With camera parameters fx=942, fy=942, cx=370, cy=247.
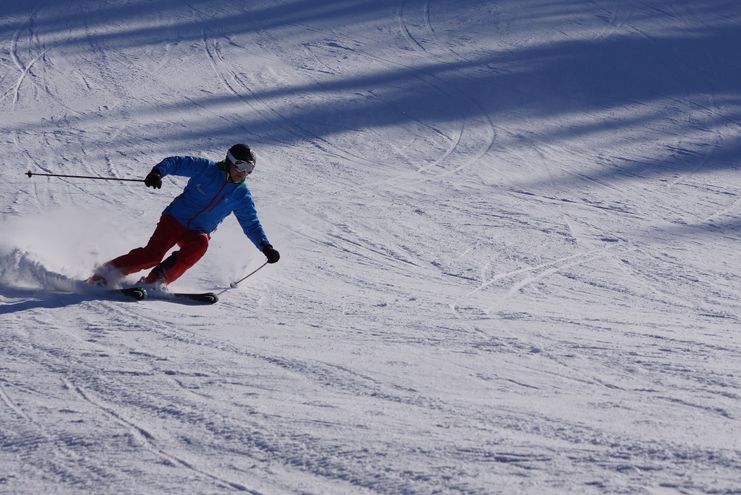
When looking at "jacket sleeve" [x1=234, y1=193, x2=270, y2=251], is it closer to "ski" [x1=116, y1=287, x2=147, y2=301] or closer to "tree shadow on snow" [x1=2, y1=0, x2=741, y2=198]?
"ski" [x1=116, y1=287, x2=147, y2=301]

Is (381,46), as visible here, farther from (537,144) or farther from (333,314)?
(333,314)

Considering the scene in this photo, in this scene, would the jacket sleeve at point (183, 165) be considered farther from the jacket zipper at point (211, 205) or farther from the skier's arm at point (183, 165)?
the jacket zipper at point (211, 205)

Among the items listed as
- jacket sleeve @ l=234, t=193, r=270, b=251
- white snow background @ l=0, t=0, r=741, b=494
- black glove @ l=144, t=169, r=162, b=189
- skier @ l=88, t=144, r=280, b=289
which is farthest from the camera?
jacket sleeve @ l=234, t=193, r=270, b=251

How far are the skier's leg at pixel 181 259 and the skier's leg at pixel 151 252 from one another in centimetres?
8

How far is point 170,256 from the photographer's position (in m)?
6.56

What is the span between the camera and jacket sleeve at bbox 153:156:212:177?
645 cm

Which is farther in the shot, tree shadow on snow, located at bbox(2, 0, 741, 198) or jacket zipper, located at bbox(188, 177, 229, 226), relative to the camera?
tree shadow on snow, located at bbox(2, 0, 741, 198)

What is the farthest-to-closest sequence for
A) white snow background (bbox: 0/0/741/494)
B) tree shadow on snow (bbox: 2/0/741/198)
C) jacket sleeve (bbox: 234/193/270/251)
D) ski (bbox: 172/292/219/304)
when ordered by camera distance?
tree shadow on snow (bbox: 2/0/741/198)
jacket sleeve (bbox: 234/193/270/251)
ski (bbox: 172/292/219/304)
white snow background (bbox: 0/0/741/494)

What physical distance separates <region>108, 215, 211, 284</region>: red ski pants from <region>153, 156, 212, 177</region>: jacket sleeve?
0.38 meters

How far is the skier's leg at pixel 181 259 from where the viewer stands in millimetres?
6465

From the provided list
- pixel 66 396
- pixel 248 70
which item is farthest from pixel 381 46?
pixel 66 396

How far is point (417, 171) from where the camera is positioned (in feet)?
35.8

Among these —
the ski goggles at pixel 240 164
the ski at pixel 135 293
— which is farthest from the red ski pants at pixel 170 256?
the ski goggles at pixel 240 164

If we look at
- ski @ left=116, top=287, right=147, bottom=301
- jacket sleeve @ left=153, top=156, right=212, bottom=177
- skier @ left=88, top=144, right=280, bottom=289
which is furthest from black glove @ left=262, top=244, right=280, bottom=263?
ski @ left=116, top=287, right=147, bottom=301
